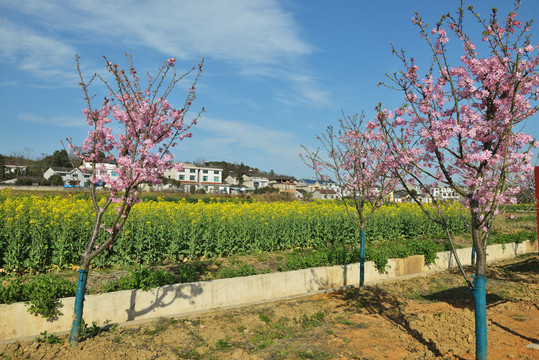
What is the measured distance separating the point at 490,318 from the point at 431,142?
16.7 feet

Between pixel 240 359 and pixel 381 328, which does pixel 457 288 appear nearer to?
pixel 381 328

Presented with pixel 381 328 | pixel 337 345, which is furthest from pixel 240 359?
pixel 381 328

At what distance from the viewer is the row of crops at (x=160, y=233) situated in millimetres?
9406

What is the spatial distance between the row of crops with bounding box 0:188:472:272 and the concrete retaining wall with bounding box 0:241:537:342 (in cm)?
310

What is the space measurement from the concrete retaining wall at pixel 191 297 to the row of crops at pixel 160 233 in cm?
310

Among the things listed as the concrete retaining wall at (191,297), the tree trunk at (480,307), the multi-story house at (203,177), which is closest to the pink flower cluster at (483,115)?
the tree trunk at (480,307)

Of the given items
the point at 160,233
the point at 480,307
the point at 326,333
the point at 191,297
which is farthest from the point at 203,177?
the point at 480,307

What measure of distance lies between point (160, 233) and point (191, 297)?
12.9 ft

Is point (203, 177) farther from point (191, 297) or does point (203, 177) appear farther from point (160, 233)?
point (191, 297)

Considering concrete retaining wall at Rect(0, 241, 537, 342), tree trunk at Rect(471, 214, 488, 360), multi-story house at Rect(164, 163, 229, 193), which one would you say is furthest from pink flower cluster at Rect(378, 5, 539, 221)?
multi-story house at Rect(164, 163, 229, 193)

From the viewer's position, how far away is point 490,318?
26.8 ft

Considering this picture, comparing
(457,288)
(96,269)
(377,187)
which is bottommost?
(457,288)

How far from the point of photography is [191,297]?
26.0 feet

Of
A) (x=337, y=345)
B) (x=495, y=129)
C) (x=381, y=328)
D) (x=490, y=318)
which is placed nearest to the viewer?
(x=495, y=129)
